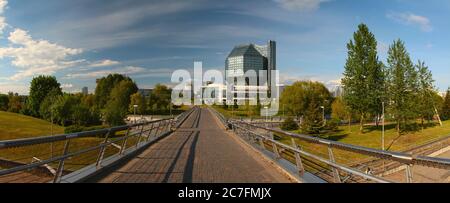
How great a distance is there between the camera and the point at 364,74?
54.8m

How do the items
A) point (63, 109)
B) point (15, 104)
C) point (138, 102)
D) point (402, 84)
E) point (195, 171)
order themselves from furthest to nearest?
1. point (15, 104)
2. point (138, 102)
3. point (63, 109)
4. point (402, 84)
5. point (195, 171)

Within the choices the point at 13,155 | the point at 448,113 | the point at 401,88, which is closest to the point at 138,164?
the point at 13,155

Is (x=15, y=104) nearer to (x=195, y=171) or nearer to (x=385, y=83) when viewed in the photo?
(x=385, y=83)

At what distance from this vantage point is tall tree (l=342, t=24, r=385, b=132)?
54125mm

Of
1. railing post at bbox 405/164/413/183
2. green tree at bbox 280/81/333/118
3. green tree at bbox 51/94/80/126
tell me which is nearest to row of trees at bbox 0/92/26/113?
green tree at bbox 51/94/80/126

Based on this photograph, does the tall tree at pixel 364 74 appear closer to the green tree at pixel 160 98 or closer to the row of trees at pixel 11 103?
the green tree at pixel 160 98

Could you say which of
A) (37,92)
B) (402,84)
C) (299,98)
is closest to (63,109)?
(37,92)

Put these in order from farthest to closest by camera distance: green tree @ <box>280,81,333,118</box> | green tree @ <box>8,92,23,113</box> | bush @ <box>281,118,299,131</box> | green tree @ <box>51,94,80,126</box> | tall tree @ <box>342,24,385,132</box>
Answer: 1. green tree @ <box>8,92,23,113</box>
2. green tree @ <box>280,81,333,118</box>
3. green tree @ <box>51,94,80,126</box>
4. bush @ <box>281,118,299,131</box>
5. tall tree @ <box>342,24,385,132</box>

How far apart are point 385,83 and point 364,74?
341 cm

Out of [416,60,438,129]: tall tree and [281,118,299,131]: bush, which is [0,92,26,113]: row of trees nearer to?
[281,118,299,131]: bush

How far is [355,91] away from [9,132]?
52795 mm

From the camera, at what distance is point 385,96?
5297 cm

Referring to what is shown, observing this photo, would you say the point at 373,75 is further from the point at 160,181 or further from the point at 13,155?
the point at 160,181
